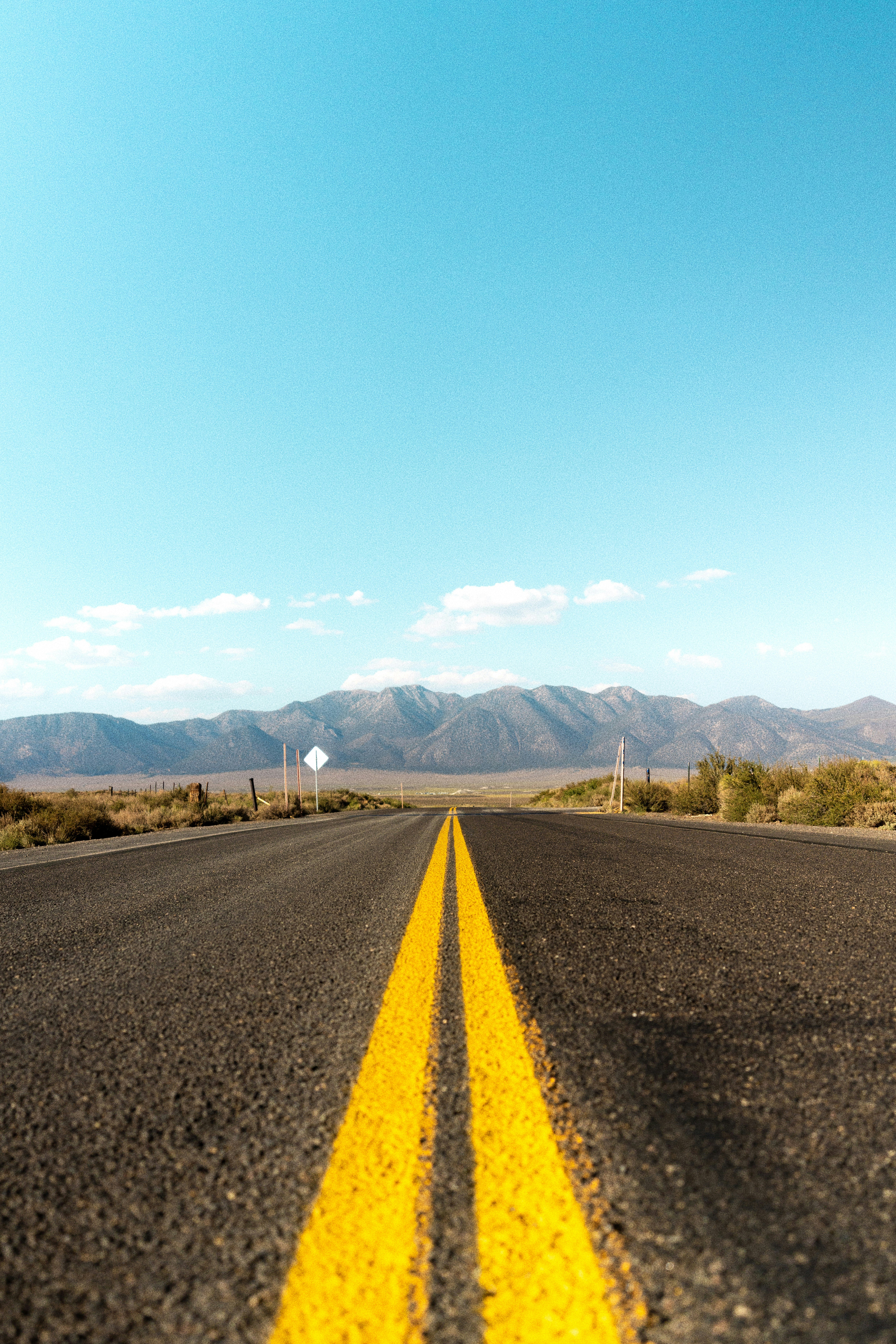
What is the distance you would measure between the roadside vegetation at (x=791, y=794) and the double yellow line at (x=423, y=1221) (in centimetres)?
1178

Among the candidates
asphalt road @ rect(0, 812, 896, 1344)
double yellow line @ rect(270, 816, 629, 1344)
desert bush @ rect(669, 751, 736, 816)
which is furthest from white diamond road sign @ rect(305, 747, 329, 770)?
double yellow line @ rect(270, 816, 629, 1344)

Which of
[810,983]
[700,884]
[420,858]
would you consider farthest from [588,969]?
[420,858]

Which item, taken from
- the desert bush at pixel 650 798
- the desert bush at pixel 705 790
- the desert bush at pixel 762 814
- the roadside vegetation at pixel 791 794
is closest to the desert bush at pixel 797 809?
the roadside vegetation at pixel 791 794

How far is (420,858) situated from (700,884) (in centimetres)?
311

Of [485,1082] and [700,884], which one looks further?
[700,884]

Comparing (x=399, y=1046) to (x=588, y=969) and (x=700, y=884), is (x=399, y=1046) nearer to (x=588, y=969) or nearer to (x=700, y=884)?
(x=588, y=969)

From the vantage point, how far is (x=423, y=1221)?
3.11 feet

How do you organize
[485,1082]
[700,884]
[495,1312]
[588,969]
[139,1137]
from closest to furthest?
[495,1312], [139,1137], [485,1082], [588,969], [700,884]

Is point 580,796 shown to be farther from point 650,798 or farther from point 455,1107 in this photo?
point 455,1107

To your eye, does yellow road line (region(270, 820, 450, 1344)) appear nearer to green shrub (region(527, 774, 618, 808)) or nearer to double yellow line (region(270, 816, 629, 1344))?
double yellow line (region(270, 816, 629, 1344))

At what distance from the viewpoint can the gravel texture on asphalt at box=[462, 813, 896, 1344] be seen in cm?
81

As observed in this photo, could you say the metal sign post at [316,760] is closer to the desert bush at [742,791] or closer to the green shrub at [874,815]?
the desert bush at [742,791]

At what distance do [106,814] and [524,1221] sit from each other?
59.2 ft

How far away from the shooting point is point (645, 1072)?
1441 millimetres
